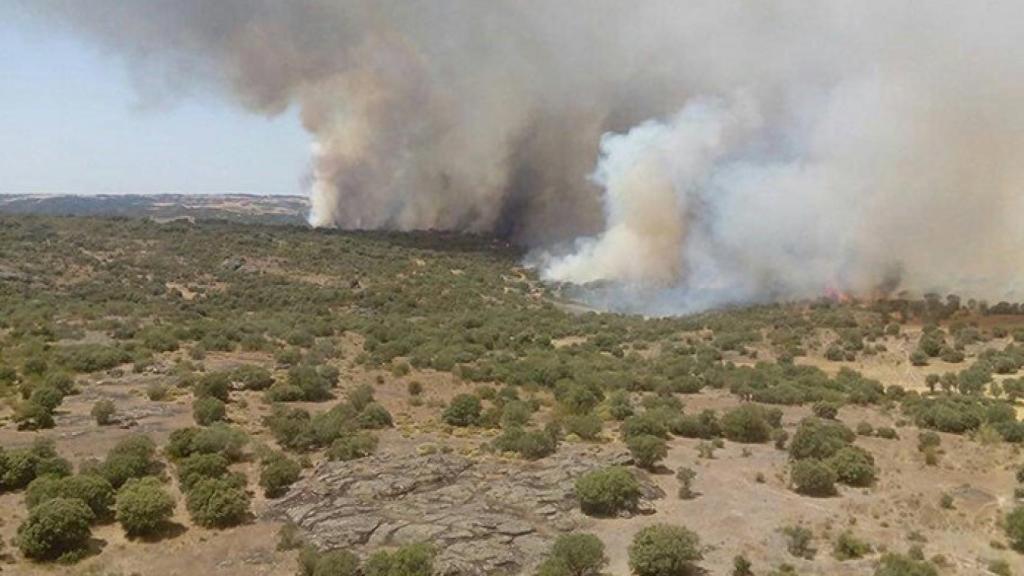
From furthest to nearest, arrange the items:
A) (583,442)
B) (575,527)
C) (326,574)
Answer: (583,442), (575,527), (326,574)

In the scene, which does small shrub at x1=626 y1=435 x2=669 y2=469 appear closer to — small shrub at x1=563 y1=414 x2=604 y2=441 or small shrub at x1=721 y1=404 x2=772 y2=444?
small shrub at x1=563 y1=414 x2=604 y2=441

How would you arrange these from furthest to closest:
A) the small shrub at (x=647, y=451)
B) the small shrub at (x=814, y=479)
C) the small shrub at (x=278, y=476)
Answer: the small shrub at (x=647, y=451) < the small shrub at (x=814, y=479) < the small shrub at (x=278, y=476)

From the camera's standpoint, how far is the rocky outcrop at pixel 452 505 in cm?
2000

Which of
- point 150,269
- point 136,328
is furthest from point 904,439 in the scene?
point 150,269

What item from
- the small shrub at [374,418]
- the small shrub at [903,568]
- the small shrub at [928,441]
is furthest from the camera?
the small shrub at [374,418]

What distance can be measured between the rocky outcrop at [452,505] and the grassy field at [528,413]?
0.59 m

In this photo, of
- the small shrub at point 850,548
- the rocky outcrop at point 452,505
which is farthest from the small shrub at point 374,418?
the small shrub at point 850,548

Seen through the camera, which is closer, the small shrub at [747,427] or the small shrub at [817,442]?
the small shrub at [817,442]

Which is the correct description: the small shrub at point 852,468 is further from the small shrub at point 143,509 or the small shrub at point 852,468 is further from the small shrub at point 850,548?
the small shrub at point 143,509

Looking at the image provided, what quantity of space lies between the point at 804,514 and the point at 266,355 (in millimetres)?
33111

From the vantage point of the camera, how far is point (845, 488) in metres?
24.6

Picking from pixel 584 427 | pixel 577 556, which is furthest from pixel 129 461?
pixel 584 427

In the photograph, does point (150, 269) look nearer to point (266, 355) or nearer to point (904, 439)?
point (266, 355)

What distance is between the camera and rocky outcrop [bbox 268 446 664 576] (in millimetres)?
20000
